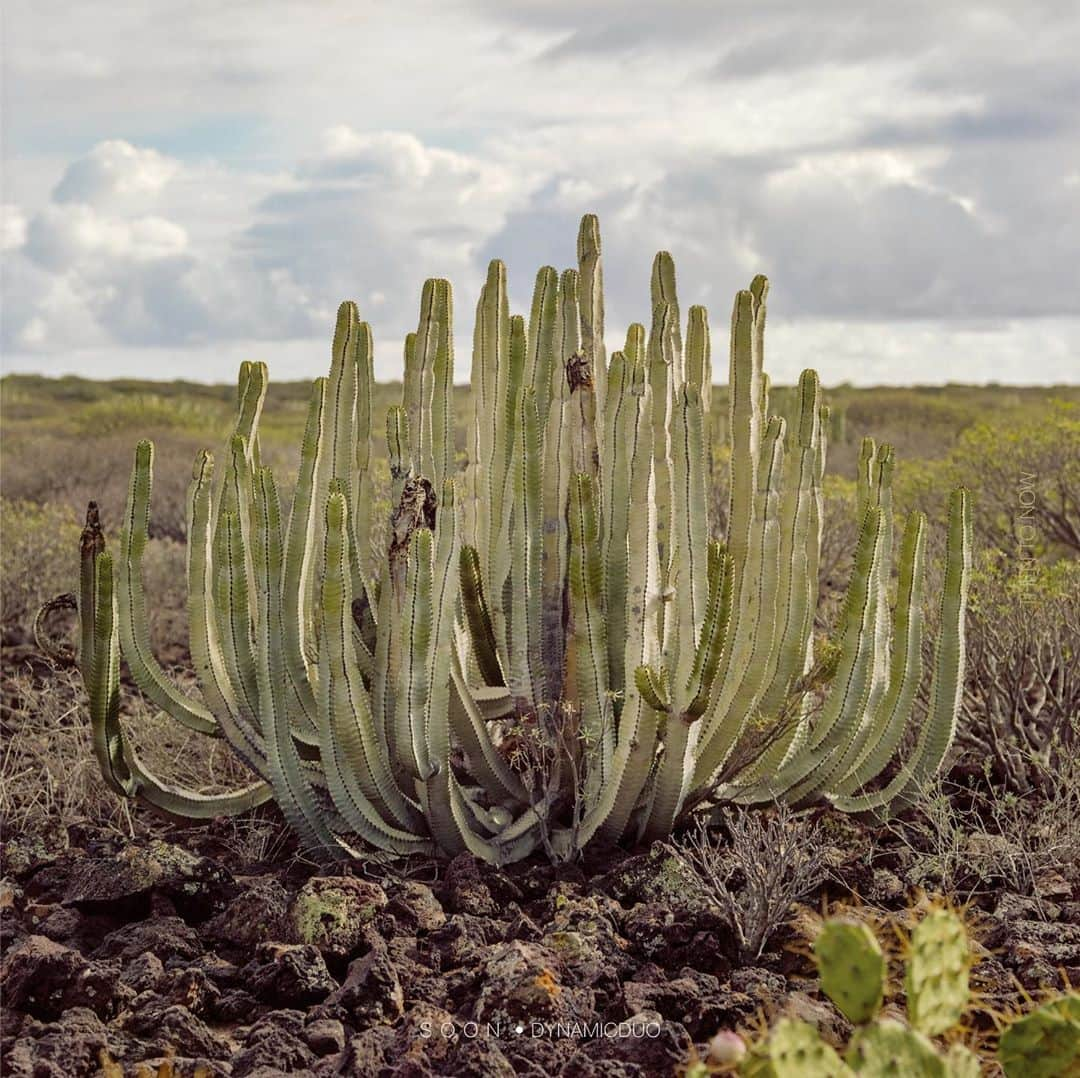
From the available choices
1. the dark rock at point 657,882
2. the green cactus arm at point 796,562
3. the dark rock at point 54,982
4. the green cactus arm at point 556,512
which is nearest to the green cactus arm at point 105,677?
the dark rock at point 54,982

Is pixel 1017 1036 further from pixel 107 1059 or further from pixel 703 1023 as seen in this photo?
pixel 107 1059

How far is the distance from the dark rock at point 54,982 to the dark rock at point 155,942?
208 millimetres

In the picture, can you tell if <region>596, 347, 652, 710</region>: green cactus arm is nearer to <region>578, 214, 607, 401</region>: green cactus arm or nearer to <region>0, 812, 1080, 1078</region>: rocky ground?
<region>578, 214, 607, 401</region>: green cactus arm

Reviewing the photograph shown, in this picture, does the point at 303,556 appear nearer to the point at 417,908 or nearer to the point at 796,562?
the point at 417,908

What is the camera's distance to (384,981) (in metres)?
3.51

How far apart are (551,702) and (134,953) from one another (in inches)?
56.5

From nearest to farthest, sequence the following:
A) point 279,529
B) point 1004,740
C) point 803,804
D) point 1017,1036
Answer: point 1017,1036
point 279,529
point 803,804
point 1004,740

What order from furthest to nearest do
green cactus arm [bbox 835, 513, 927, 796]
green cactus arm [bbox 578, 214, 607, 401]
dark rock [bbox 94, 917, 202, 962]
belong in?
green cactus arm [bbox 578, 214, 607, 401] < green cactus arm [bbox 835, 513, 927, 796] < dark rock [bbox 94, 917, 202, 962]

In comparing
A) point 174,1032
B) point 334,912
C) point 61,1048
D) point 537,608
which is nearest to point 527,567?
point 537,608

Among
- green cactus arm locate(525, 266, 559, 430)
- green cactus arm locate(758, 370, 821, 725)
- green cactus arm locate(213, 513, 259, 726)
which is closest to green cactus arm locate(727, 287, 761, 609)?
green cactus arm locate(758, 370, 821, 725)

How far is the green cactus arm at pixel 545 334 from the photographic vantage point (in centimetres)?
462

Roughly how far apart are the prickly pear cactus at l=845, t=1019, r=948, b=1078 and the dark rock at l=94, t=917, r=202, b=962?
210 centimetres

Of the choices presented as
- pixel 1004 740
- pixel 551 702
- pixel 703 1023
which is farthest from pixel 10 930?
pixel 1004 740

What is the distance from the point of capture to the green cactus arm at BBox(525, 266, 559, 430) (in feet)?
15.2
